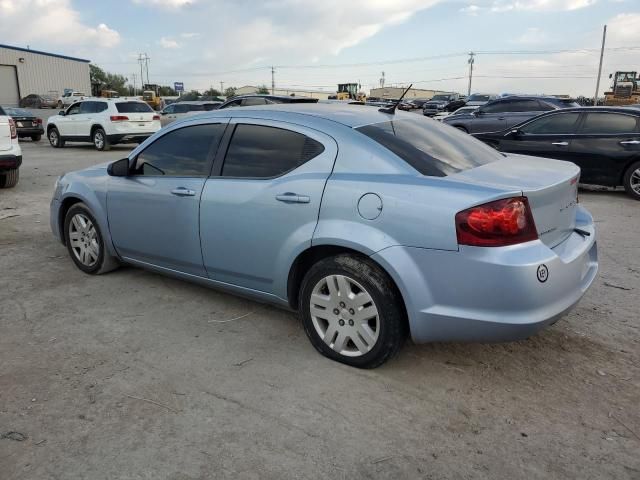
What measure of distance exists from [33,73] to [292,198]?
2483 inches

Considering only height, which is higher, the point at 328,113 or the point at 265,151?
the point at 328,113

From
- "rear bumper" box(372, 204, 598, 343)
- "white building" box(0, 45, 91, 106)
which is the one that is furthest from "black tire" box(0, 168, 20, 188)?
"white building" box(0, 45, 91, 106)

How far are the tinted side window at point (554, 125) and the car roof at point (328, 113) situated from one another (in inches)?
253

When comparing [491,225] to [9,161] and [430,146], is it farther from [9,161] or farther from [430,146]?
[9,161]

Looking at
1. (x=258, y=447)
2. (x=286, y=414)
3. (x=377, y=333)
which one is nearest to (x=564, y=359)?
(x=377, y=333)

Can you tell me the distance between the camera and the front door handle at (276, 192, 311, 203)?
11.1 ft

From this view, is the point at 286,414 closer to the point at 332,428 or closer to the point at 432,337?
the point at 332,428

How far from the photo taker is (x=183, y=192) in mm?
4059

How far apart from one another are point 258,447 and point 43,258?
4099 millimetres

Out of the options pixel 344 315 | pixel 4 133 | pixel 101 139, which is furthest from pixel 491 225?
pixel 101 139

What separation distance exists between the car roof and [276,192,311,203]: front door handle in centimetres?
55

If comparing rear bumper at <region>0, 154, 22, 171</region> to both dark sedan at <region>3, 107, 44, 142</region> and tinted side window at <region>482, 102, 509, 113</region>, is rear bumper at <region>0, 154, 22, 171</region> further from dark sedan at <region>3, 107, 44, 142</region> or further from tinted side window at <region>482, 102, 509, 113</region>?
dark sedan at <region>3, 107, 44, 142</region>

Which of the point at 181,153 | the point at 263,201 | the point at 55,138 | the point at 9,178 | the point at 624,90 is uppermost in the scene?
the point at 624,90

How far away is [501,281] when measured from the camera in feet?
9.08
